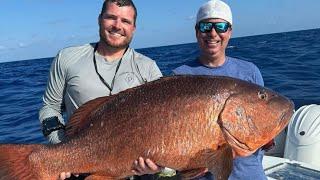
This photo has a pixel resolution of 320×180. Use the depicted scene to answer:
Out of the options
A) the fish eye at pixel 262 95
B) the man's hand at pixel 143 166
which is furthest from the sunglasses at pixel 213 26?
the man's hand at pixel 143 166

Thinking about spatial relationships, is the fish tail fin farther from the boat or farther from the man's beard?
the boat

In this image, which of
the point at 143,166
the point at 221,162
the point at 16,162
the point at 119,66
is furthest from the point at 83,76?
the point at 221,162

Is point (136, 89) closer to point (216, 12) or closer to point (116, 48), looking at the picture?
point (116, 48)

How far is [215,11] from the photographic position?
3852 mm

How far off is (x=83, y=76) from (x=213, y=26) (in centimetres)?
132

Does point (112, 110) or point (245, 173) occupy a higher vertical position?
point (112, 110)

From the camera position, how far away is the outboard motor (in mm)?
6270

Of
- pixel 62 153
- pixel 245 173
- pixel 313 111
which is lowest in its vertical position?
pixel 313 111

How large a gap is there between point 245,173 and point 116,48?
166 cm

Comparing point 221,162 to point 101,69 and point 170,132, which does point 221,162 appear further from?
point 101,69

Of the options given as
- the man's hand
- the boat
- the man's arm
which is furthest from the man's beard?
the boat

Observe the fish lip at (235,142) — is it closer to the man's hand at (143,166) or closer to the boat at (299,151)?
the man's hand at (143,166)

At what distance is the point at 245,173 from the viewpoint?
148 inches

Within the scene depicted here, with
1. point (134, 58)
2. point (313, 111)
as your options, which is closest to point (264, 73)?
point (313, 111)
